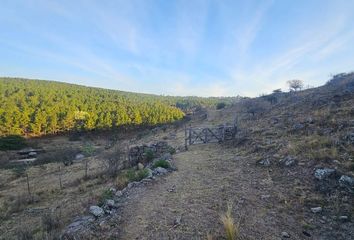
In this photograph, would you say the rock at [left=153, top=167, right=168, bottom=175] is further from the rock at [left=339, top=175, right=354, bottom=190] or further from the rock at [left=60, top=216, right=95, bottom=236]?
the rock at [left=339, top=175, right=354, bottom=190]

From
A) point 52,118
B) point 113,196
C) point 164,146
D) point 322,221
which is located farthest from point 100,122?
point 322,221

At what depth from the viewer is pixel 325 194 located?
24.5ft

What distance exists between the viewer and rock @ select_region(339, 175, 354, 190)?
7434 millimetres

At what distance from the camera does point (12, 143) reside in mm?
51312

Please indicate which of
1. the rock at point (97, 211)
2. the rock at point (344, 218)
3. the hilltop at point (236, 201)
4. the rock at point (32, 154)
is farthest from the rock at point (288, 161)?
the rock at point (32, 154)

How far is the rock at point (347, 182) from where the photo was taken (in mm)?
7434

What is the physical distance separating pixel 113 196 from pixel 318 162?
Answer: 7.54 m

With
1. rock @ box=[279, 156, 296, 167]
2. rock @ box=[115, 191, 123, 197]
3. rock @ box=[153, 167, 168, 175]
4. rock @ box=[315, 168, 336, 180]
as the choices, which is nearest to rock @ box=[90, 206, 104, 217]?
rock @ box=[115, 191, 123, 197]

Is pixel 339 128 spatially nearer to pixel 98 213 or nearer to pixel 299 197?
pixel 299 197

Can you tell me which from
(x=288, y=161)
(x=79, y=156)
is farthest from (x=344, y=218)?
(x=79, y=156)

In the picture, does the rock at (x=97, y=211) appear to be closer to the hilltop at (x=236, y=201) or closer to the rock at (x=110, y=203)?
the hilltop at (x=236, y=201)

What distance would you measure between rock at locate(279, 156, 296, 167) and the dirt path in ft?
2.90

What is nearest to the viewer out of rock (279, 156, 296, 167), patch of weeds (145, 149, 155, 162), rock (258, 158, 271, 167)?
rock (279, 156, 296, 167)

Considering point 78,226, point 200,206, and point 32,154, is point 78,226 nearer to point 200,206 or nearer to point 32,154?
point 200,206
